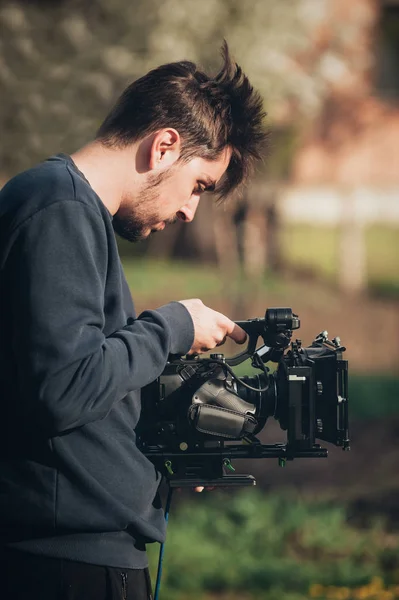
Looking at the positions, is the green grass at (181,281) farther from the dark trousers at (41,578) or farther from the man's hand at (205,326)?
the dark trousers at (41,578)

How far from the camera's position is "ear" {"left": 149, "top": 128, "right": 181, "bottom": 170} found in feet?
7.54

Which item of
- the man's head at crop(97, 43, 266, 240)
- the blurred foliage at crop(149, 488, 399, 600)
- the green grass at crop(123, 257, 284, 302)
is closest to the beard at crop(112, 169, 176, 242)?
the man's head at crop(97, 43, 266, 240)

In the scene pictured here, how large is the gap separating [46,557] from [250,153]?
1.08 m

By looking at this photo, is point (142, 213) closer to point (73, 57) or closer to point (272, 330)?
point (272, 330)

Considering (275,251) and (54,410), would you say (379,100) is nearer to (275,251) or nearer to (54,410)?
(275,251)

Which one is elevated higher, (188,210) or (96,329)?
(188,210)

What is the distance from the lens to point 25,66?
28.8ft

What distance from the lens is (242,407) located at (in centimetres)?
248

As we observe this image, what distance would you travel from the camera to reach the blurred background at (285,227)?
5.08 metres

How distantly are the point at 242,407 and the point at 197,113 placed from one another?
705mm

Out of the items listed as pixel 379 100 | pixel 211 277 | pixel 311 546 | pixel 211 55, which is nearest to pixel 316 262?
pixel 211 277

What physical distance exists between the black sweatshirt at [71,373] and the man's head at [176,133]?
0.19 metres

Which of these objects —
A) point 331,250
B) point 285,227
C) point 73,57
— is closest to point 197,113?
point 73,57

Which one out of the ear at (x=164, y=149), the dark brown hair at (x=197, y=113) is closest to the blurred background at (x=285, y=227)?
the dark brown hair at (x=197, y=113)
